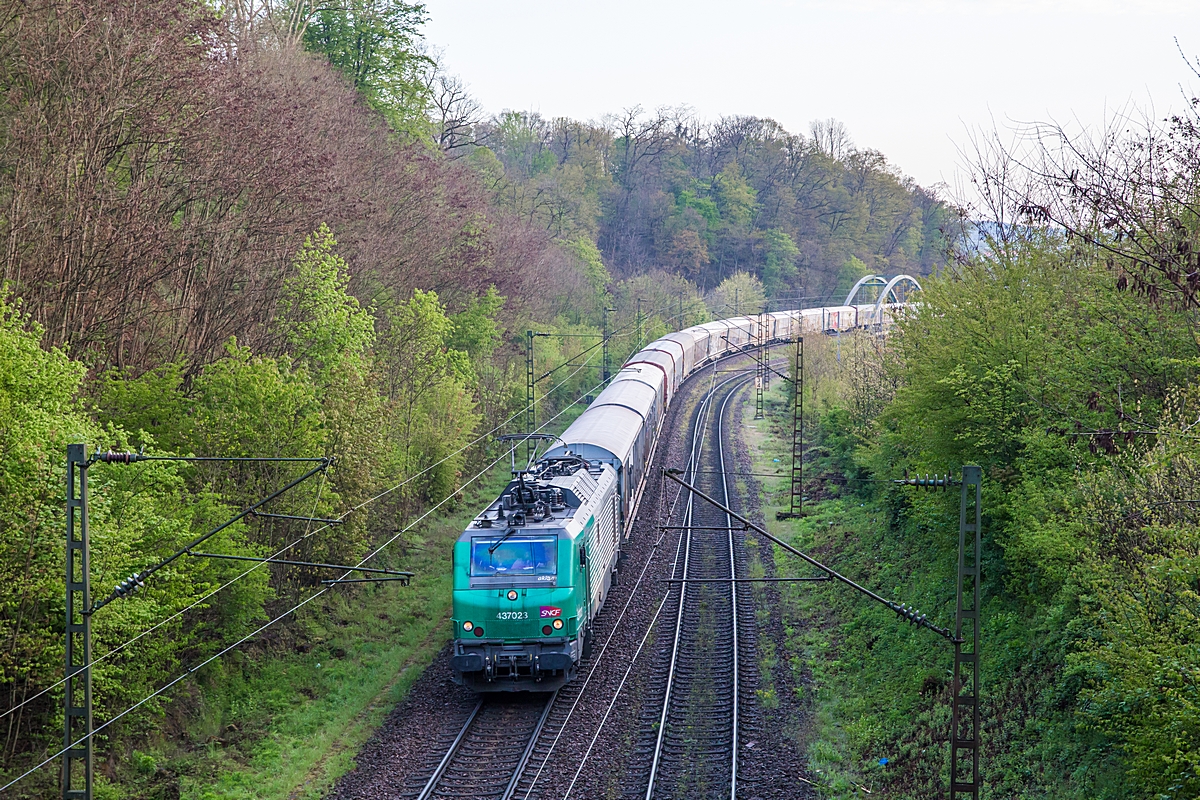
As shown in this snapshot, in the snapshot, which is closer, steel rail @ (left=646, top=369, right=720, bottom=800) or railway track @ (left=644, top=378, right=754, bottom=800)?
railway track @ (left=644, top=378, right=754, bottom=800)

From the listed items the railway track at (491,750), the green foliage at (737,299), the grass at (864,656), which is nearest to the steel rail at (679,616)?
the railway track at (491,750)

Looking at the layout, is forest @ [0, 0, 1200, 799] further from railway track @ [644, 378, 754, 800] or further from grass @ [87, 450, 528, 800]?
railway track @ [644, 378, 754, 800]

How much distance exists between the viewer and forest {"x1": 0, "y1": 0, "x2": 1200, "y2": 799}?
44.9ft

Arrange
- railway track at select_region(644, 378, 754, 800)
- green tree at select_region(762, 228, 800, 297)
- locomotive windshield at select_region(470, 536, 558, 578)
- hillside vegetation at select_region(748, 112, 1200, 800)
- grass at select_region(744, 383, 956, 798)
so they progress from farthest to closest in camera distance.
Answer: green tree at select_region(762, 228, 800, 297), locomotive windshield at select_region(470, 536, 558, 578), grass at select_region(744, 383, 956, 798), railway track at select_region(644, 378, 754, 800), hillside vegetation at select_region(748, 112, 1200, 800)

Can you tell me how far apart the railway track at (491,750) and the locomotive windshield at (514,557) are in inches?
100

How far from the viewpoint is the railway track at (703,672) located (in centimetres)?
1529

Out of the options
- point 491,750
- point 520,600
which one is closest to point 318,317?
point 520,600

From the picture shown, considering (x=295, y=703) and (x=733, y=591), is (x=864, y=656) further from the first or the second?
(x=295, y=703)

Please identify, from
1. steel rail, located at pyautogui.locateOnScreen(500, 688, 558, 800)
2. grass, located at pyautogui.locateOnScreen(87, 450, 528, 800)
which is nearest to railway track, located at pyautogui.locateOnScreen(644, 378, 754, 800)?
steel rail, located at pyautogui.locateOnScreen(500, 688, 558, 800)

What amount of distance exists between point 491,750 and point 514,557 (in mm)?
3235

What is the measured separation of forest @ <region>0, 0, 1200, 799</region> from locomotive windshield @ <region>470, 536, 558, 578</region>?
2681 millimetres

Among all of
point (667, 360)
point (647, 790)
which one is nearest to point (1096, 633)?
point (647, 790)

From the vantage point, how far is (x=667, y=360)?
4547 centimetres

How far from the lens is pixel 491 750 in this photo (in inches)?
629
